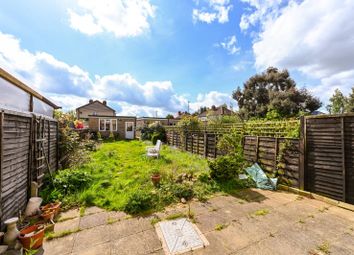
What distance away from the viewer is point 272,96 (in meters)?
19.3

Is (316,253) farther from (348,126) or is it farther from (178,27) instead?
(178,27)

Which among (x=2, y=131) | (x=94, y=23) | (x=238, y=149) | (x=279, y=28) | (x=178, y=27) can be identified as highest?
(x=178, y=27)

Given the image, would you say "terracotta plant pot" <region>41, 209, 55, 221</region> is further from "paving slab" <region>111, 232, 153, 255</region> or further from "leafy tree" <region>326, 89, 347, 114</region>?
"leafy tree" <region>326, 89, 347, 114</region>

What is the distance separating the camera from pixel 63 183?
493 cm

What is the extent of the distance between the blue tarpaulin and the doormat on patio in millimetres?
3127

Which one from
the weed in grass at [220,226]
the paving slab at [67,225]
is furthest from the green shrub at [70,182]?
the weed in grass at [220,226]

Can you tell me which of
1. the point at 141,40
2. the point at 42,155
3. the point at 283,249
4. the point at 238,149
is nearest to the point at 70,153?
the point at 42,155

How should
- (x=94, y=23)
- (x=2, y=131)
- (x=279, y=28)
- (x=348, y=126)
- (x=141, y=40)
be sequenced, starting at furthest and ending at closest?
(x=141, y=40) → (x=94, y=23) → (x=279, y=28) → (x=348, y=126) → (x=2, y=131)

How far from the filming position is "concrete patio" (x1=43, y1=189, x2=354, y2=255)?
269 cm

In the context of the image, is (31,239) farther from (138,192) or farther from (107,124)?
(107,124)

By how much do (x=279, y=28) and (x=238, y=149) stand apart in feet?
14.7

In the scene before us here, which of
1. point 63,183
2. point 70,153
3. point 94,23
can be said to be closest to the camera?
point 63,183

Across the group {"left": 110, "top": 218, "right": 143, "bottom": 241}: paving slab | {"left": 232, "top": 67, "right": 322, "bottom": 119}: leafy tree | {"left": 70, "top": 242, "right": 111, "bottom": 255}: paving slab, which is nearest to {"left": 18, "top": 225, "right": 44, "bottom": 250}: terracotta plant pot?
{"left": 70, "top": 242, "right": 111, "bottom": 255}: paving slab

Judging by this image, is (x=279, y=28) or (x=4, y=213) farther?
(x=279, y=28)
